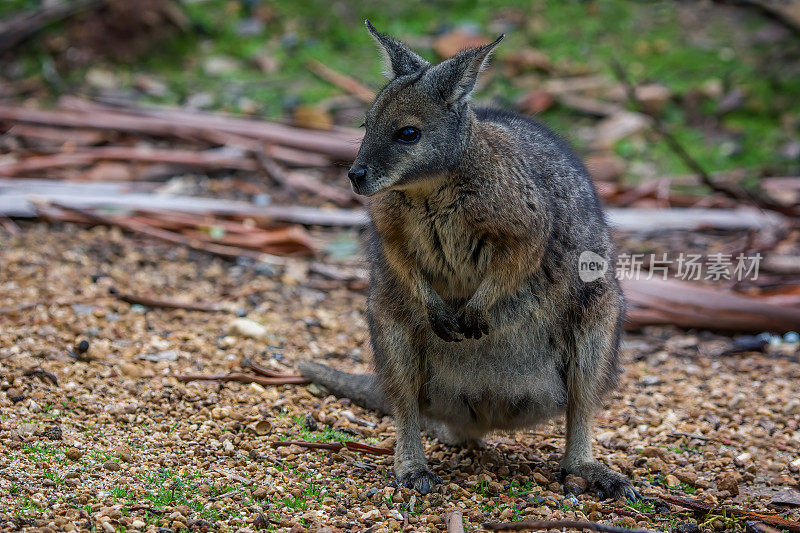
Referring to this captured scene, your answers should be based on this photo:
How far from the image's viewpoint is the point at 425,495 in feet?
11.8

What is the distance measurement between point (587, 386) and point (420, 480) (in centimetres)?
79

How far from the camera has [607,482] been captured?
3.67m

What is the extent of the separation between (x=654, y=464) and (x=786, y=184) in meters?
4.26

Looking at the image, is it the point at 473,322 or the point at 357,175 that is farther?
the point at 473,322

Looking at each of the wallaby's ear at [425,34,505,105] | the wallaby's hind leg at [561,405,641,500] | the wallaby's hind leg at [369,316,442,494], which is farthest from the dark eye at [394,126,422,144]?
the wallaby's hind leg at [561,405,641,500]

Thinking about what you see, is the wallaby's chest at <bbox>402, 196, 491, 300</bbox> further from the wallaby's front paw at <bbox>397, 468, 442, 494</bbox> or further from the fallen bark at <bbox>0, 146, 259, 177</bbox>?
the fallen bark at <bbox>0, 146, 259, 177</bbox>

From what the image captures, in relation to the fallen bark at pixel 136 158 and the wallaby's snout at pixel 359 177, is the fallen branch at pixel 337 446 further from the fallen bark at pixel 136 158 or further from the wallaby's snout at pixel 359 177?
the fallen bark at pixel 136 158

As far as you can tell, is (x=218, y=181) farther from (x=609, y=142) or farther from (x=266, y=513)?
(x=266, y=513)

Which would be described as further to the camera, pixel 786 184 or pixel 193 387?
pixel 786 184

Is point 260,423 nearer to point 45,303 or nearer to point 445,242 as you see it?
point 445,242

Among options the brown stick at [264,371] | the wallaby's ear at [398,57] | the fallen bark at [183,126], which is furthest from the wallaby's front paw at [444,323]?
the fallen bark at [183,126]

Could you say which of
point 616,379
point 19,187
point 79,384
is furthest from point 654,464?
point 19,187

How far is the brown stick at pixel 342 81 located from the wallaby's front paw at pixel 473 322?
15.5 feet

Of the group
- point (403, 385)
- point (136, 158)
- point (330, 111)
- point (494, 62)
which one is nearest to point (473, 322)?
point (403, 385)
